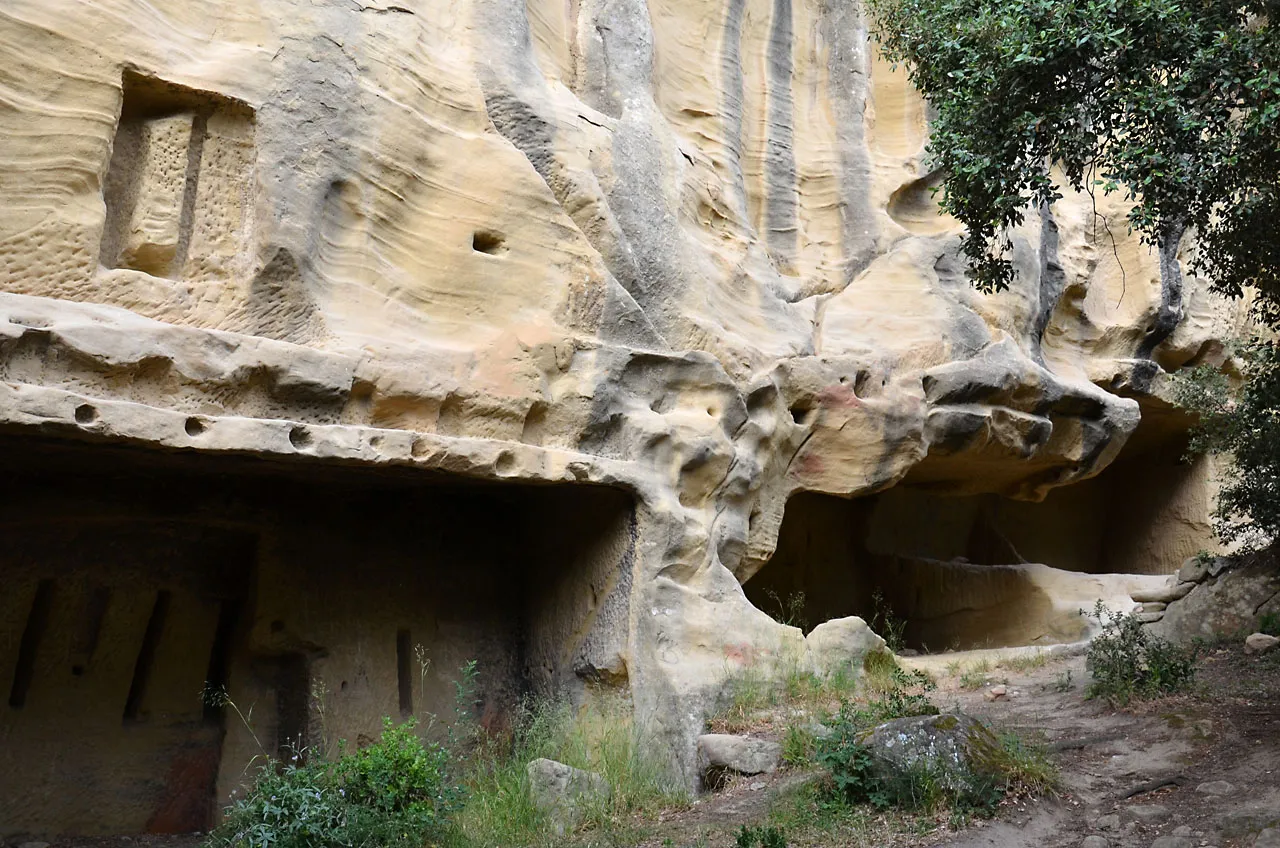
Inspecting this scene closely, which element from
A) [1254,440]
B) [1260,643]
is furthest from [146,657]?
[1254,440]

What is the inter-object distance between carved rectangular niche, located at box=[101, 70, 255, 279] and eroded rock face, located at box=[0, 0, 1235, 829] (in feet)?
0.06

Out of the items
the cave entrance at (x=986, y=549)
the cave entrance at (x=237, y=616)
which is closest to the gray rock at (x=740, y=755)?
the cave entrance at (x=237, y=616)

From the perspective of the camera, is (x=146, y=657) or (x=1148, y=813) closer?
(x=1148, y=813)

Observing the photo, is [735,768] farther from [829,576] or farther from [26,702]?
[829,576]

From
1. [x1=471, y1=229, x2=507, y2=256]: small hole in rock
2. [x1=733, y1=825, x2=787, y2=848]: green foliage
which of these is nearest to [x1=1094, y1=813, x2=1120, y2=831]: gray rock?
[x1=733, y1=825, x2=787, y2=848]: green foliage

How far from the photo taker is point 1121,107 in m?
6.17

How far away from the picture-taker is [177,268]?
668 cm

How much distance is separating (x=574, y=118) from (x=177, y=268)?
10.7ft

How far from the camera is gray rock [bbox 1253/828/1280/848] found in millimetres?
4979

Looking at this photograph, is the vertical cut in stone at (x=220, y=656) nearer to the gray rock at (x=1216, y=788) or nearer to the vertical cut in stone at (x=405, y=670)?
the vertical cut in stone at (x=405, y=670)

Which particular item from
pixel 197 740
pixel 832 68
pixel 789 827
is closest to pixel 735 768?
pixel 789 827

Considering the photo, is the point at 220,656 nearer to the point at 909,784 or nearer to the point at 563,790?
the point at 563,790

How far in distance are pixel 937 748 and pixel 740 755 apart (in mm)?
1377

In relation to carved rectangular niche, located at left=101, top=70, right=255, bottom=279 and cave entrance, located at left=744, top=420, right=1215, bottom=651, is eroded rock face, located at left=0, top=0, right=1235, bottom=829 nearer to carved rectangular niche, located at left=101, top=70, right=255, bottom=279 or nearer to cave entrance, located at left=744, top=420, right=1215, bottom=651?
carved rectangular niche, located at left=101, top=70, right=255, bottom=279
